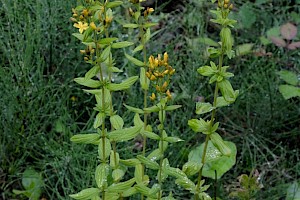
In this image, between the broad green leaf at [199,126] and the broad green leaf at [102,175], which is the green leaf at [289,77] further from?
the broad green leaf at [102,175]

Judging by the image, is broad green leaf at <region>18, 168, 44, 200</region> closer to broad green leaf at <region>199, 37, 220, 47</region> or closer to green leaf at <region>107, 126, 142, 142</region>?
green leaf at <region>107, 126, 142, 142</region>

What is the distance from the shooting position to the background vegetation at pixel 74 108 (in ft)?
7.75

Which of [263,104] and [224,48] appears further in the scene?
[263,104]

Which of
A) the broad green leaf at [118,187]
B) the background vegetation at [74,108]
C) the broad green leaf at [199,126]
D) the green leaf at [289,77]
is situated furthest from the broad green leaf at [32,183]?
the green leaf at [289,77]

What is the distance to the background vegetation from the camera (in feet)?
7.75

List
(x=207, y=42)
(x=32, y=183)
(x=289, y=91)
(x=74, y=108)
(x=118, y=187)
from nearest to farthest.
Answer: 1. (x=118, y=187)
2. (x=32, y=183)
3. (x=289, y=91)
4. (x=74, y=108)
5. (x=207, y=42)

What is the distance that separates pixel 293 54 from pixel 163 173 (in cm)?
163

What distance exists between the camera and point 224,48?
1.57 meters

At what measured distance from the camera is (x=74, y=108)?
2.67m

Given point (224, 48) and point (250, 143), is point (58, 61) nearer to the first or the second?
point (250, 143)

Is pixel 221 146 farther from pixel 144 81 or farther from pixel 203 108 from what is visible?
pixel 144 81


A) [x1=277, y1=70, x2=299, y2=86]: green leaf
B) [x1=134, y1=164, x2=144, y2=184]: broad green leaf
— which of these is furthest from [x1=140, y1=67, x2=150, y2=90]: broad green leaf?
[x1=277, y1=70, x2=299, y2=86]: green leaf

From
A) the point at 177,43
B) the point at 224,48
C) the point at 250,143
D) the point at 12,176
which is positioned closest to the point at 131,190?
the point at 224,48

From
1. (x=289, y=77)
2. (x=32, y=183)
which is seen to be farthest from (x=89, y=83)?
(x=289, y=77)
